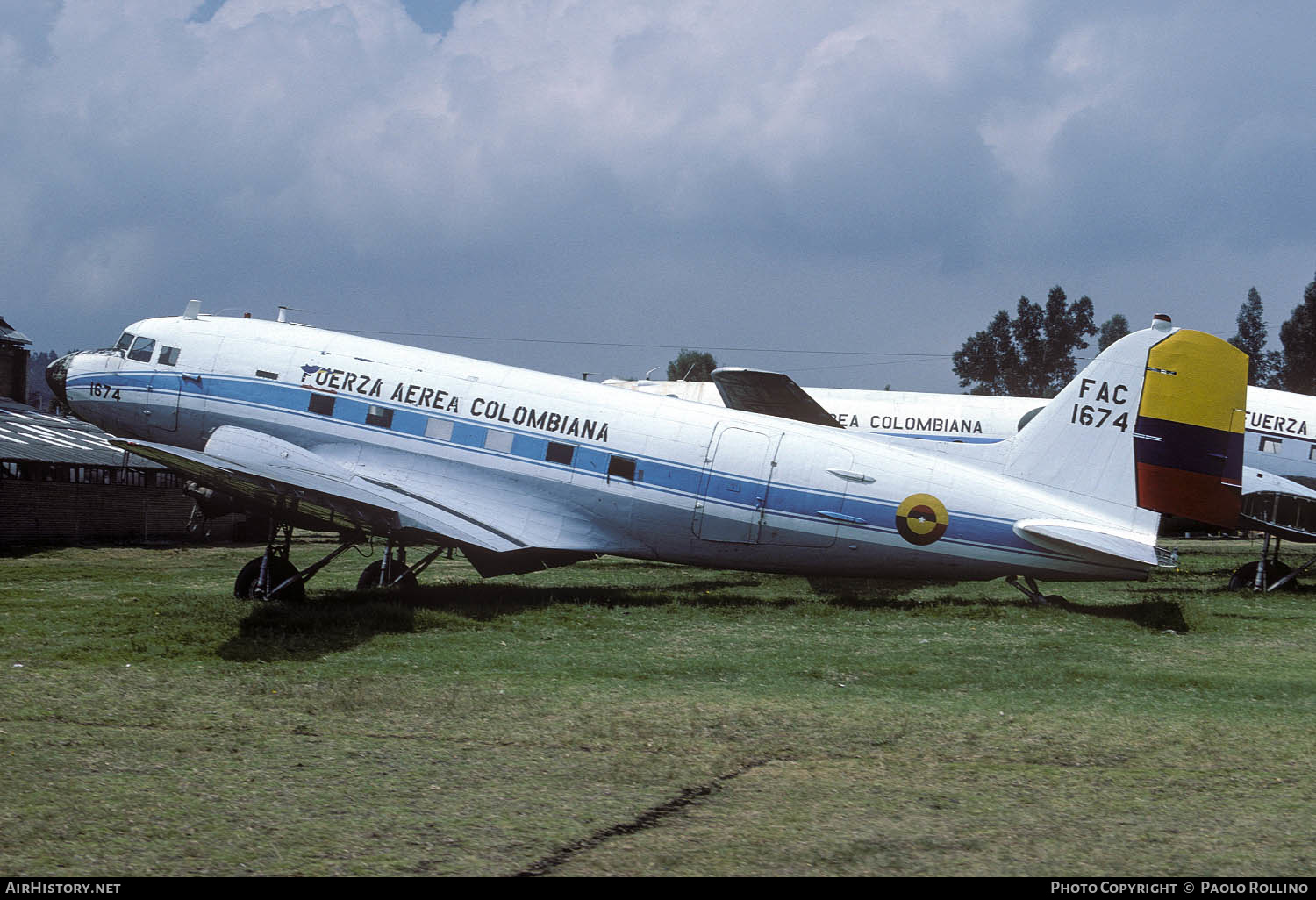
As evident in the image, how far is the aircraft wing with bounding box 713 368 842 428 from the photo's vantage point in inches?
1248

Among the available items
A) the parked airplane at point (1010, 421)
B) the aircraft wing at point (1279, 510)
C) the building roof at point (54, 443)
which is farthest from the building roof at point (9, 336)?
the aircraft wing at point (1279, 510)

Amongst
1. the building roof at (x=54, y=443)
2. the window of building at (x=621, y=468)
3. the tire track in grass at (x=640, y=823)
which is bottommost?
the tire track in grass at (x=640, y=823)

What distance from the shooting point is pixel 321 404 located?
19.9 m

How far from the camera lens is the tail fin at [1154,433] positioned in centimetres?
1780

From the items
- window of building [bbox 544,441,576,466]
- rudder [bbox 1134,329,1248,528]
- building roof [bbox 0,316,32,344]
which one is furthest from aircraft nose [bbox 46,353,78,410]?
building roof [bbox 0,316,32,344]

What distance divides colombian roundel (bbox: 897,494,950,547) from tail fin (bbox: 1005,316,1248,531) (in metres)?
1.55

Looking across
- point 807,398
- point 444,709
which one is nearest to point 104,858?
point 444,709

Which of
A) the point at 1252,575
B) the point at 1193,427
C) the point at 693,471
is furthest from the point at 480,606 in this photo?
the point at 1252,575

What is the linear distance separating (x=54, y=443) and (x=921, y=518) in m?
39.4

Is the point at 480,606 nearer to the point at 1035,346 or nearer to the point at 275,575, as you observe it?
the point at 275,575

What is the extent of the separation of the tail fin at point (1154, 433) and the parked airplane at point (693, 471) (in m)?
0.03

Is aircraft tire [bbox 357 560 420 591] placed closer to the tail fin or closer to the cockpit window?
the cockpit window

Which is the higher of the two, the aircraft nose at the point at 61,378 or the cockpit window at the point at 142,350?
the cockpit window at the point at 142,350

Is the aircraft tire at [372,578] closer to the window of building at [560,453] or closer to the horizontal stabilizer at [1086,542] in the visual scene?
the window of building at [560,453]
